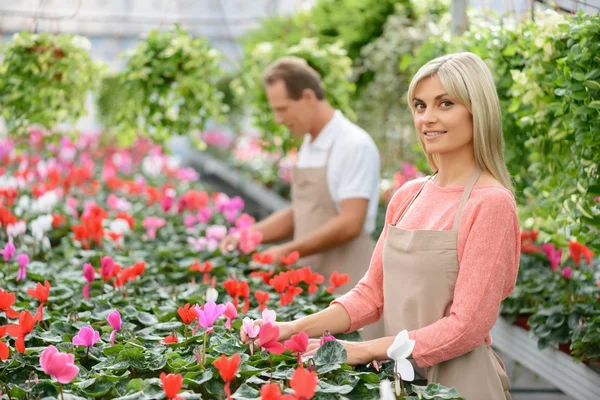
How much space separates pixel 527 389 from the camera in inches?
176

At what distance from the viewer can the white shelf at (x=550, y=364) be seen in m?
2.64

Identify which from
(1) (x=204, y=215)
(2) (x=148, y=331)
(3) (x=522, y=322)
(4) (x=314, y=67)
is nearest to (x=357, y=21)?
(4) (x=314, y=67)

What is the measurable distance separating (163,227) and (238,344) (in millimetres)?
2500

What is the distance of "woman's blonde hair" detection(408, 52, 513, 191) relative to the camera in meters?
1.77

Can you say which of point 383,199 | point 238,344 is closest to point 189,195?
point 383,199

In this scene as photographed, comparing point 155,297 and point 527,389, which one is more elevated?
point 155,297

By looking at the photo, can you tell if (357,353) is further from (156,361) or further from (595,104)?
(595,104)

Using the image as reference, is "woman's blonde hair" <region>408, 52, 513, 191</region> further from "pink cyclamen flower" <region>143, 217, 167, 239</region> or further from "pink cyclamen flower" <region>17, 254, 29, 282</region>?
"pink cyclamen flower" <region>143, 217, 167, 239</region>

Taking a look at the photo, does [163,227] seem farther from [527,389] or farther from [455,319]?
[455,319]

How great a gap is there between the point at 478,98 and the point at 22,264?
5.35 ft

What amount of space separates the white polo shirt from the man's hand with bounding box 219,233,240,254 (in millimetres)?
442

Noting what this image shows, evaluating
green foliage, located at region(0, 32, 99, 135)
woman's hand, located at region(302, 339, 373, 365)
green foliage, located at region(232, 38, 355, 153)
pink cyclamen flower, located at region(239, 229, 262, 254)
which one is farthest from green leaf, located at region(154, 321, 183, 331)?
green foliage, located at region(232, 38, 355, 153)

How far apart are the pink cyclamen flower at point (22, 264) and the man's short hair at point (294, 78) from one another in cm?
130

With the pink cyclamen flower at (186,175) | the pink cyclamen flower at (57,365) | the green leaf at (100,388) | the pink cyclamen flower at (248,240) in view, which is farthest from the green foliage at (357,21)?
the pink cyclamen flower at (57,365)
